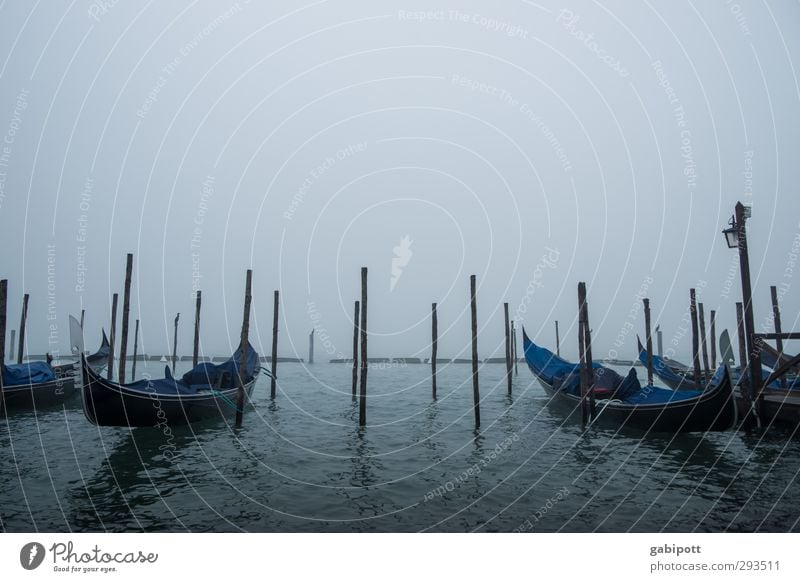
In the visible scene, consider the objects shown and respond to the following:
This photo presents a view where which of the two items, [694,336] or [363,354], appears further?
[694,336]

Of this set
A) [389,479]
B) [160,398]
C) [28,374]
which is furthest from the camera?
[28,374]

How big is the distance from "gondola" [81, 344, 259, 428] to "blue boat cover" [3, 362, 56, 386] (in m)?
5.60

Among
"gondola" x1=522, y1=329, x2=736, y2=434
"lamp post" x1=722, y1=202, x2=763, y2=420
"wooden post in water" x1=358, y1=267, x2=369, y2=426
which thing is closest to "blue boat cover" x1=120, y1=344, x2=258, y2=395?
"wooden post in water" x1=358, y1=267, x2=369, y2=426

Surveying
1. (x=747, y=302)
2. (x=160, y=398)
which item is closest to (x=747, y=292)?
(x=747, y=302)

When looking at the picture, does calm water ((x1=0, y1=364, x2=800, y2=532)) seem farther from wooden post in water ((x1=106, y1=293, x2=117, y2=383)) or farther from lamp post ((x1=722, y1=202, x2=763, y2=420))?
wooden post in water ((x1=106, y1=293, x2=117, y2=383))

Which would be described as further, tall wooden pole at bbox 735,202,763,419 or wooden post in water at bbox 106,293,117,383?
wooden post in water at bbox 106,293,117,383

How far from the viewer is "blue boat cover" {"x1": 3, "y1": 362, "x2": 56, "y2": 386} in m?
13.4

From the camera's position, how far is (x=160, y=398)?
33.7 ft

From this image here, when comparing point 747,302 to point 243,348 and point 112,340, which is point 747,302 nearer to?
point 243,348

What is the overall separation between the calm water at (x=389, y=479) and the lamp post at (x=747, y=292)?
124 cm

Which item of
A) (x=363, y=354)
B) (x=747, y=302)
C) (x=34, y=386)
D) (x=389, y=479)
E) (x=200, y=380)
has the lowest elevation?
(x=389, y=479)

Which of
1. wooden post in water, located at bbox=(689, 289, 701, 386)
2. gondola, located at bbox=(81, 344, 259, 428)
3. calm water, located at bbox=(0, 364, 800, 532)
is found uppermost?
wooden post in water, located at bbox=(689, 289, 701, 386)

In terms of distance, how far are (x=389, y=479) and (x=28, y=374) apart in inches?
556

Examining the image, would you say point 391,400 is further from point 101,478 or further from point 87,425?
point 101,478
